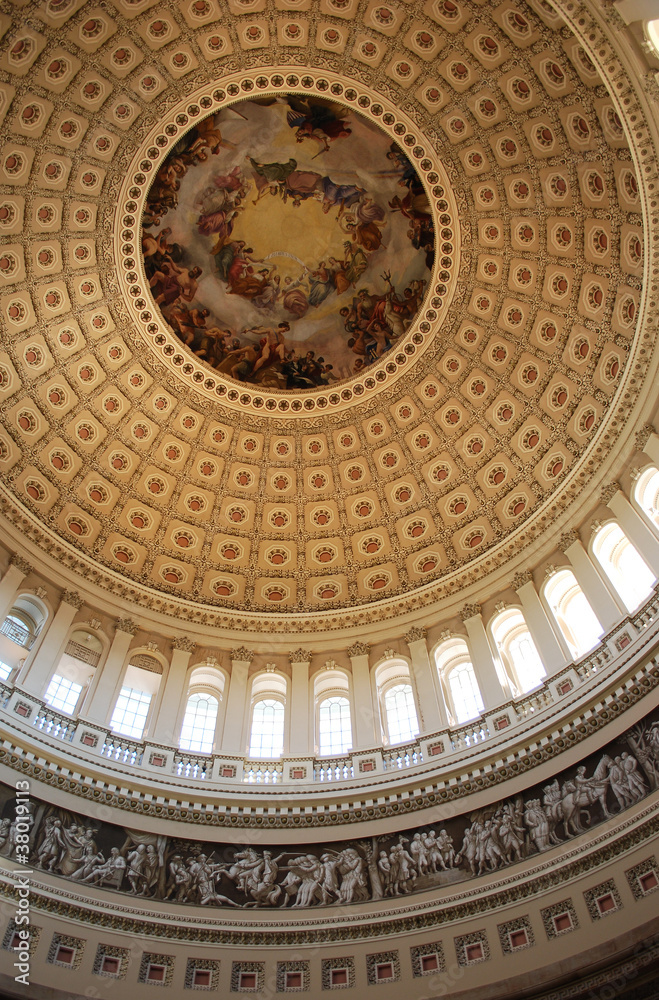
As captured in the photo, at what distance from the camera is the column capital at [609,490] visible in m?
24.2

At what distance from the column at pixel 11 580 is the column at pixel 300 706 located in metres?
8.61

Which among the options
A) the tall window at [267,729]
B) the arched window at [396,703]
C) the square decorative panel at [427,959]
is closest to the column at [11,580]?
the tall window at [267,729]

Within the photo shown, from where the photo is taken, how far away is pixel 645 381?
23.8 m

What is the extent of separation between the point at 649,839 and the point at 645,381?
12610mm

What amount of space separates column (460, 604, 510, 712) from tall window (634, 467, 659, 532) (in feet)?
19.3

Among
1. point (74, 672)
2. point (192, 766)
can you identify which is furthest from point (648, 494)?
point (74, 672)

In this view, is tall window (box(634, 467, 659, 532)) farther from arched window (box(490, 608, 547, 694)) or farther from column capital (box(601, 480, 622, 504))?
arched window (box(490, 608, 547, 694))

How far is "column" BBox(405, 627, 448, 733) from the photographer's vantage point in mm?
23531

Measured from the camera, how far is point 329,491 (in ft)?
105

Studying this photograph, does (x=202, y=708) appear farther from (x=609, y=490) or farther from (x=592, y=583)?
(x=609, y=490)

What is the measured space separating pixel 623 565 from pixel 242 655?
1188 centimetres

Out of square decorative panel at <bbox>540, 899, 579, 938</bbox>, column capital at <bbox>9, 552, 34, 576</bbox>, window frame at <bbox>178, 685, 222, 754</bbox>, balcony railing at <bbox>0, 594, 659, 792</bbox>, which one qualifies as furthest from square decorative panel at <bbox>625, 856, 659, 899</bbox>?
column capital at <bbox>9, 552, 34, 576</bbox>

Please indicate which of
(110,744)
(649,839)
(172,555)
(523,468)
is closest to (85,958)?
(110,744)

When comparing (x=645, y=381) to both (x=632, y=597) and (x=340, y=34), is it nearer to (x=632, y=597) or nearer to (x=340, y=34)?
(x=632, y=597)
